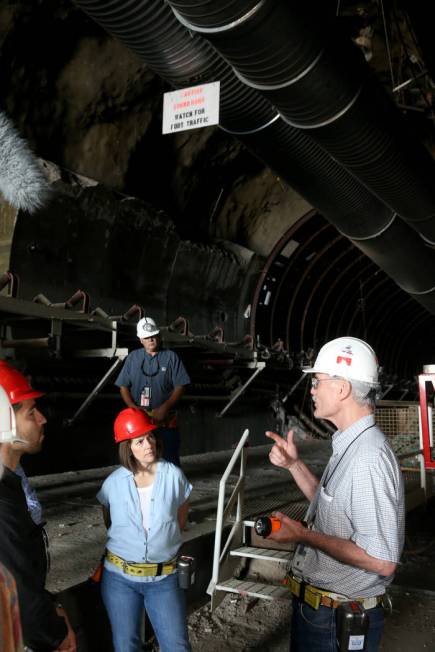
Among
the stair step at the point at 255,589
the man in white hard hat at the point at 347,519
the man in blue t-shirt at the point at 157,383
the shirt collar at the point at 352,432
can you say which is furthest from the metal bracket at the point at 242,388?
the shirt collar at the point at 352,432

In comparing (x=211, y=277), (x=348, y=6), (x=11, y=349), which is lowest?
(x=11, y=349)

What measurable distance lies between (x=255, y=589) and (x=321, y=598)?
2.71 metres

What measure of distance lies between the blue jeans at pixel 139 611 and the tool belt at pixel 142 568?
1.8 inches

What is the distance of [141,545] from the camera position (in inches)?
125

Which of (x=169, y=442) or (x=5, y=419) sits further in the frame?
(x=169, y=442)

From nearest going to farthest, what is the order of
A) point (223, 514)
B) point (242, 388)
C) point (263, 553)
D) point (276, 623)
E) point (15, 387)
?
point (15, 387), point (223, 514), point (263, 553), point (276, 623), point (242, 388)

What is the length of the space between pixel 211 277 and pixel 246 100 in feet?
19.7

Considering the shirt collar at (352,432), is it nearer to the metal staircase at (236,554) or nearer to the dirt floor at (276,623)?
the metal staircase at (236,554)

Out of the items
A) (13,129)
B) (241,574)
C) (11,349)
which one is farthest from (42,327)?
(241,574)

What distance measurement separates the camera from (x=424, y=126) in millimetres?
9336

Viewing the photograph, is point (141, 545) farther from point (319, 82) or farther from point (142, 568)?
point (319, 82)

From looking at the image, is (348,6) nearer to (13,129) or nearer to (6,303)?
(13,129)

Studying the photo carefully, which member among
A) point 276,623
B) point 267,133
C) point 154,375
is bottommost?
point 276,623

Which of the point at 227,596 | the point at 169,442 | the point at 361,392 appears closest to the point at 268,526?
the point at 361,392
